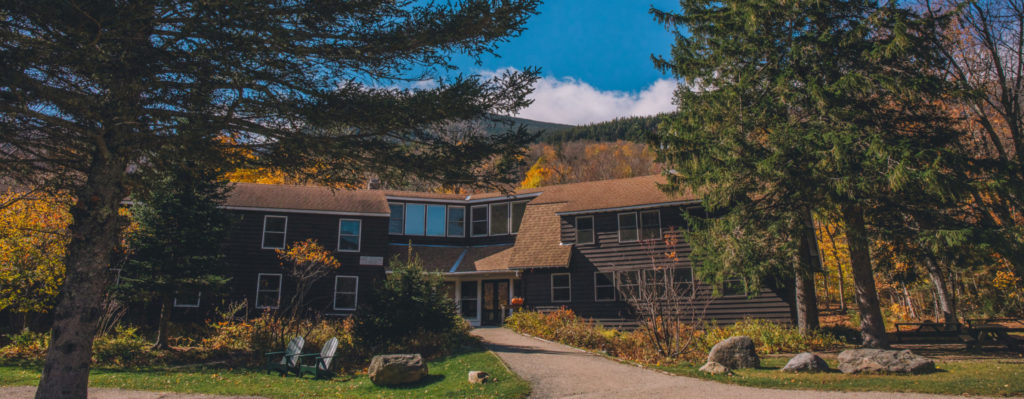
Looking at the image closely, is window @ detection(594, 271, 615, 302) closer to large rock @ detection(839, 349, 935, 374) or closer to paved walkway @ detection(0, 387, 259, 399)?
large rock @ detection(839, 349, 935, 374)

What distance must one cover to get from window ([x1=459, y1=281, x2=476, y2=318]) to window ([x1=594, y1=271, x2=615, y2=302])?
18.9ft

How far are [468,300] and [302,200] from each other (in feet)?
28.3

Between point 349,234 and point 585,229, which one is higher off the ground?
point 585,229

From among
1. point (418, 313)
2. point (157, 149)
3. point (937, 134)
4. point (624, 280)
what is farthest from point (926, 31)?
point (157, 149)

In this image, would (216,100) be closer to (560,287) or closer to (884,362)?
(884,362)

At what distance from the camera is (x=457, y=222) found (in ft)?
88.7

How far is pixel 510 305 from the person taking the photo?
910 inches

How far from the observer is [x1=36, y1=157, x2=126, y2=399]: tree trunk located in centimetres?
693

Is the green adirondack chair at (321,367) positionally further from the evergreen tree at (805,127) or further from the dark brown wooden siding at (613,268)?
the dark brown wooden siding at (613,268)

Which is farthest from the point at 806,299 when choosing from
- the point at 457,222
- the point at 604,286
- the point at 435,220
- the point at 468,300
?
the point at 435,220

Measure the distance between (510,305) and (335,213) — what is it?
27.8ft

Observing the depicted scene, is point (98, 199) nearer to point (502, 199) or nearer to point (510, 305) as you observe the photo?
point (510, 305)

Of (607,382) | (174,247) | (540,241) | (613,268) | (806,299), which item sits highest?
(540,241)

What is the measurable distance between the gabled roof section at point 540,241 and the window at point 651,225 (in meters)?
3.16
